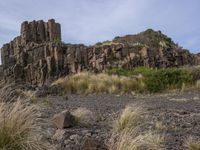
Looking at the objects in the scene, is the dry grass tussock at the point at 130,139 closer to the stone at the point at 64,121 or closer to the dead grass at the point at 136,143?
the dead grass at the point at 136,143

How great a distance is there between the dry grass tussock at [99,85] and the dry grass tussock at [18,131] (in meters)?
22.2

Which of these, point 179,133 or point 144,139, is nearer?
point 144,139

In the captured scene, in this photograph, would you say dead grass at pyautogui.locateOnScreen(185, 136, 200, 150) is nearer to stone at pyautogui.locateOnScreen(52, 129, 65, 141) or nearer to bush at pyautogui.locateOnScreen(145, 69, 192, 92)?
stone at pyautogui.locateOnScreen(52, 129, 65, 141)

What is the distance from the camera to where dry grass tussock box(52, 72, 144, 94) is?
1174 inches

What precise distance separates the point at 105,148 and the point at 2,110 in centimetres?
147

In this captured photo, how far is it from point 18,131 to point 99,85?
79.1 feet

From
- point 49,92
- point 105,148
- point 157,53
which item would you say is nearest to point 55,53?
point 157,53

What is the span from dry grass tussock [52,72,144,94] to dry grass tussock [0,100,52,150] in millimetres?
22165

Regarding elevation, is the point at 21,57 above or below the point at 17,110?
above

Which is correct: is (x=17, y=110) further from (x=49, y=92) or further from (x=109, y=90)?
(x=109, y=90)

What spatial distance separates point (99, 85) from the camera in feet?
99.7

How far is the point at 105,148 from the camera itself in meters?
6.65

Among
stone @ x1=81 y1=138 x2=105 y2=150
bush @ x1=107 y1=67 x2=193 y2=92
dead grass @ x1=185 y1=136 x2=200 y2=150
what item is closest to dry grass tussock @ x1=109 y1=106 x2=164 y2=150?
stone @ x1=81 y1=138 x2=105 y2=150

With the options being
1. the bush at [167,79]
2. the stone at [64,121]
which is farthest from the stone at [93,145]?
the bush at [167,79]
